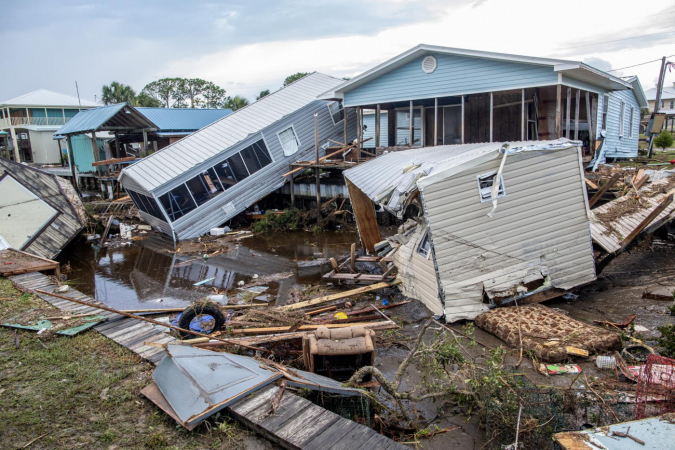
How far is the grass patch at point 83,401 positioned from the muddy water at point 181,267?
4978 mm

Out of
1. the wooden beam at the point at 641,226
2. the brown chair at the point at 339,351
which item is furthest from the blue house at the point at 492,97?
the brown chair at the point at 339,351

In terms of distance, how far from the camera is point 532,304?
30.7 ft

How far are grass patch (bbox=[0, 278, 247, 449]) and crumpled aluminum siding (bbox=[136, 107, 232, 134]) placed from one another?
27.4 metres

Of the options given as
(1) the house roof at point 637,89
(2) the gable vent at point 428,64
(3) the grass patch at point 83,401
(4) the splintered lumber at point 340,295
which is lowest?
(4) the splintered lumber at point 340,295

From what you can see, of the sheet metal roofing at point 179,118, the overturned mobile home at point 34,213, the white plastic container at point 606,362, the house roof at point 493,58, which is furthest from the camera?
the sheet metal roofing at point 179,118

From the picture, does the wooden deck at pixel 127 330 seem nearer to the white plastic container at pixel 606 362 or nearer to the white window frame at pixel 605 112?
the white plastic container at pixel 606 362

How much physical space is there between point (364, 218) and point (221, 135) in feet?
31.1

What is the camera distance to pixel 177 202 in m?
18.8

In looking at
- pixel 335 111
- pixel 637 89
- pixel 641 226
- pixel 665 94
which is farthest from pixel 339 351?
pixel 665 94

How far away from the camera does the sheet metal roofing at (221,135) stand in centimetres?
1861

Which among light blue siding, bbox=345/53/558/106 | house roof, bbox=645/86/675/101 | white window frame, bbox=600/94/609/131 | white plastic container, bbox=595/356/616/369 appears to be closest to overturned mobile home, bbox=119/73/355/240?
light blue siding, bbox=345/53/558/106

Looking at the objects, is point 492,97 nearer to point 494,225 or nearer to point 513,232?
point 513,232

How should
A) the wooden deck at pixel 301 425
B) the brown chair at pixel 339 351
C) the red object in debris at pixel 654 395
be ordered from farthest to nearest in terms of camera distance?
the brown chair at pixel 339 351 < the red object in debris at pixel 654 395 < the wooden deck at pixel 301 425

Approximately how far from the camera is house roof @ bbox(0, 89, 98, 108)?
A: 44.9 metres
